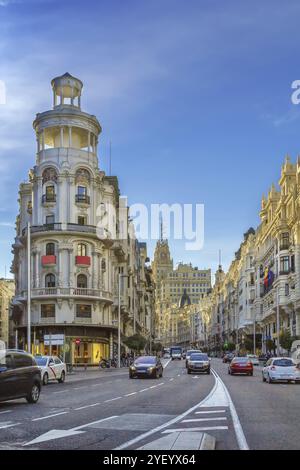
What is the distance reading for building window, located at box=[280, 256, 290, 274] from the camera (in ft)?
246

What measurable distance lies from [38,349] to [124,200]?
90.2 ft

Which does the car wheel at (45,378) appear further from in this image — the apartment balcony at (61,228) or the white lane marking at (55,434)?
the apartment balcony at (61,228)

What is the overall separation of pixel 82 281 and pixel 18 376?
2011 inches

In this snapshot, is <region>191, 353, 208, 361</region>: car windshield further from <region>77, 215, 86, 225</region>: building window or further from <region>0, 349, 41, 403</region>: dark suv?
<region>0, 349, 41, 403</region>: dark suv

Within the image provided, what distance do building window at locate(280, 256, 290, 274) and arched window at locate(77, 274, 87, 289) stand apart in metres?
22.4

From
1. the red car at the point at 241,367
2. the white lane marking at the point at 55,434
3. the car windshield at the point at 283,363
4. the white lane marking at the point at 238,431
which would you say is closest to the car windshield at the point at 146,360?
the red car at the point at 241,367

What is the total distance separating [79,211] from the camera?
70938mm

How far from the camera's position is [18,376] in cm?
1916

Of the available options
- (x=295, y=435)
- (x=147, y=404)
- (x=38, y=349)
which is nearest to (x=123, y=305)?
(x=38, y=349)

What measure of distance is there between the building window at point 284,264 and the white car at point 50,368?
42.9 meters

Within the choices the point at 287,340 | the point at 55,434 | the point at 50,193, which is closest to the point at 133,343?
the point at 50,193

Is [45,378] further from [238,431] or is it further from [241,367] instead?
[238,431]

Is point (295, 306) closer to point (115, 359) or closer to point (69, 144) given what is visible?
point (115, 359)

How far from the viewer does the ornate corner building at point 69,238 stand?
68188mm
